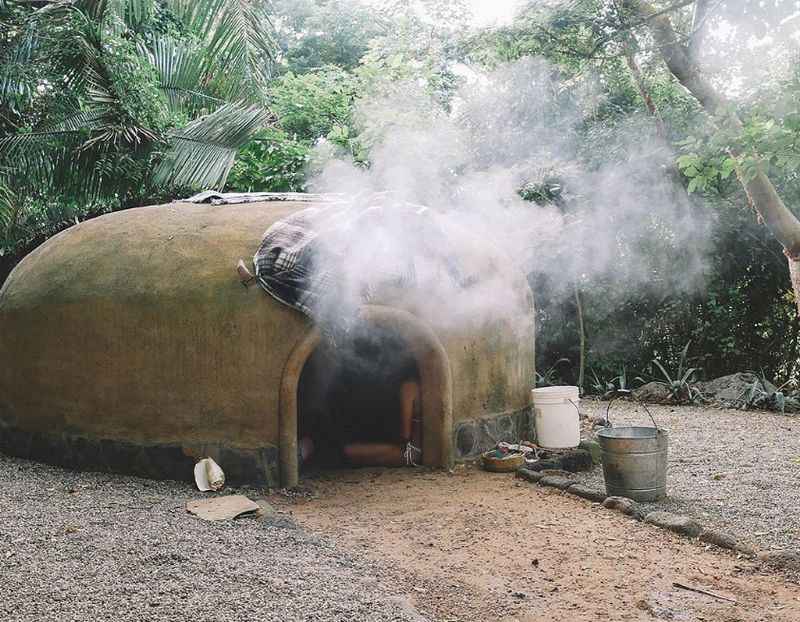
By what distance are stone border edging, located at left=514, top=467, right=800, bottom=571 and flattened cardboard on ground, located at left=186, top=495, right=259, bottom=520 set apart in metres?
2.26

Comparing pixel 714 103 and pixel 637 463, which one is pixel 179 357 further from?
pixel 714 103

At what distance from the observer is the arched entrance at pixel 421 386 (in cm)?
564

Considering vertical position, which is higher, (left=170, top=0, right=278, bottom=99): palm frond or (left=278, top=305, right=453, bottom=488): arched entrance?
(left=170, top=0, right=278, bottom=99): palm frond

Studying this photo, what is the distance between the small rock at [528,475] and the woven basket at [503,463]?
0.09 metres

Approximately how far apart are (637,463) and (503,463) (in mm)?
1284

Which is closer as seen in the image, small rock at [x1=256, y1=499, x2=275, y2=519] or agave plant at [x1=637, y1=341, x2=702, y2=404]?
small rock at [x1=256, y1=499, x2=275, y2=519]

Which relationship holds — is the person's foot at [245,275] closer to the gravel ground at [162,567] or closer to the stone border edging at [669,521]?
the gravel ground at [162,567]

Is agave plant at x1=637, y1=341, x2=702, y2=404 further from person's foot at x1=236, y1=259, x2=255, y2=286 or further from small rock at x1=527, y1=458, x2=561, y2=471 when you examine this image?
person's foot at x1=236, y1=259, x2=255, y2=286

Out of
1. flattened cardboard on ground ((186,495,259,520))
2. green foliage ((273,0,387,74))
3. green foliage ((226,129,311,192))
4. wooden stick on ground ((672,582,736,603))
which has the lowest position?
wooden stick on ground ((672,582,736,603))

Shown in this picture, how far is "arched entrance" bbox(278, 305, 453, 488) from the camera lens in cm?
564

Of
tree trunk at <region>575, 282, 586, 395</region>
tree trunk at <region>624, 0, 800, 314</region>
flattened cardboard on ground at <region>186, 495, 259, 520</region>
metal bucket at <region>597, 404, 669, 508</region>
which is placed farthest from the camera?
tree trunk at <region>575, 282, 586, 395</region>

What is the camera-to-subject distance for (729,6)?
5.82m

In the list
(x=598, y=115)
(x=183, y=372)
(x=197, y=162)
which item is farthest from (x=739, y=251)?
(x=183, y=372)

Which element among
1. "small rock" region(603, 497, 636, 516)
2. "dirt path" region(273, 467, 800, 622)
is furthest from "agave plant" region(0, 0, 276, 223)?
"small rock" region(603, 497, 636, 516)
